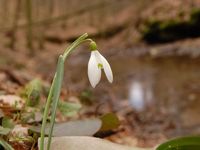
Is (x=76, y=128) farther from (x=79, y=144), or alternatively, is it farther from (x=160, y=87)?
(x=160, y=87)

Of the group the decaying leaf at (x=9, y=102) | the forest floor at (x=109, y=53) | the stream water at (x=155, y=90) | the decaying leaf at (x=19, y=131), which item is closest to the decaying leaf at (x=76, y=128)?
the decaying leaf at (x=19, y=131)

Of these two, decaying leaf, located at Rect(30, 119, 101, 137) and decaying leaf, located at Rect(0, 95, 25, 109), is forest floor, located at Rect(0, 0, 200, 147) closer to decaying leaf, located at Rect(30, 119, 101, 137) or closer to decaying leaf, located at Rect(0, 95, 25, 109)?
decaying leaf, located at Rect(0, 95, 25, 109)

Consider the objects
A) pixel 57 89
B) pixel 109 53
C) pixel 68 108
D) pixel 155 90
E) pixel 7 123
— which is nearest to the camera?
pixel 57 89

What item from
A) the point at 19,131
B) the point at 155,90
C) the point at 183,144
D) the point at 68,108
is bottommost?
the point at 183,144

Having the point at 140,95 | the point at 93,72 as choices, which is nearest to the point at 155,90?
the point at 140,95

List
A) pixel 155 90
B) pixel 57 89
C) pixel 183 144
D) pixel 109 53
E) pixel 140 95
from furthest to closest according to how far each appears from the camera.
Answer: pixel 109 53 < pixel 155 90 < pixel 140 95 < pixel 183 144 < pixel 57 89

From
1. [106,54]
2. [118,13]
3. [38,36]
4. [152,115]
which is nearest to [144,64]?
[106,54]

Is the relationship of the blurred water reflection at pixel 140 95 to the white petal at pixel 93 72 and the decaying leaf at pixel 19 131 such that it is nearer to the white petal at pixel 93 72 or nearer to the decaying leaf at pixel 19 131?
the decaying leaf at pixel 19 131

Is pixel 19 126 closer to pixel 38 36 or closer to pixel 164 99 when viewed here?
pixel 164 99

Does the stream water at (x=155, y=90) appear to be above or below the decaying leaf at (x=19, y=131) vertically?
above
